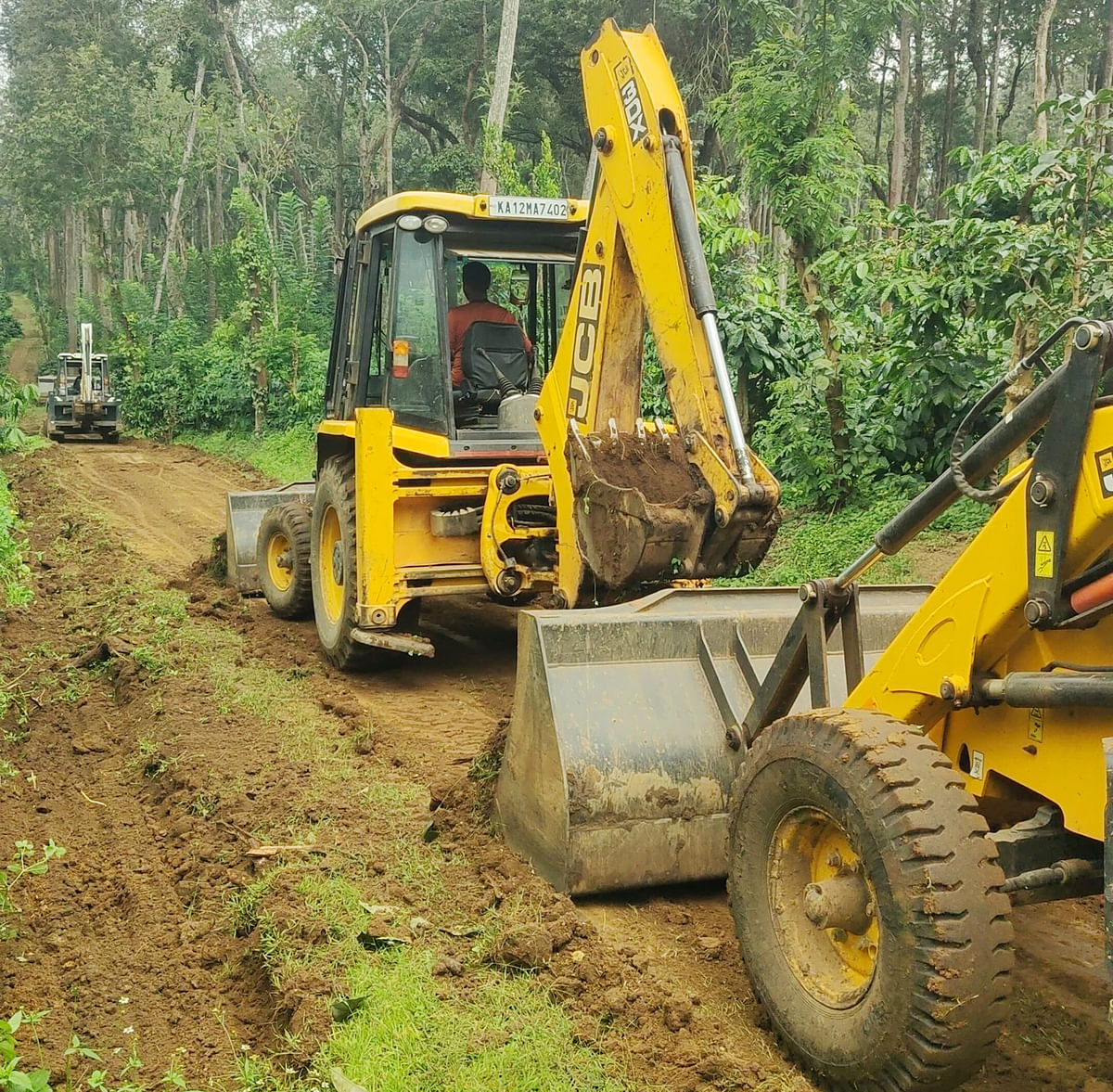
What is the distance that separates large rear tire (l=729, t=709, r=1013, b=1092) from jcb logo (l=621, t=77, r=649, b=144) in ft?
10.3

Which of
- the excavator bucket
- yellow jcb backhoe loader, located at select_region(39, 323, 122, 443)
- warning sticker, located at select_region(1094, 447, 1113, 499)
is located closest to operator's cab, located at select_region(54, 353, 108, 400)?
yellow jcb backhoe loader, located at select_region(39, 323, 122, 443)

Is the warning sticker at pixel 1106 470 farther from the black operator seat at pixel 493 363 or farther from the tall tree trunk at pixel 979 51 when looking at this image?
the tall tree trunk at pixel 979 51

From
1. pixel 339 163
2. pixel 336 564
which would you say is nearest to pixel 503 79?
pixel 336 564

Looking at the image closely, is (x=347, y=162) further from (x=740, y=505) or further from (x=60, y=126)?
(x=740, y=505)

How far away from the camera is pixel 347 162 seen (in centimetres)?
4034

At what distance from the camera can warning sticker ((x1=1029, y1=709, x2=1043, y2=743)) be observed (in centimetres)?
297

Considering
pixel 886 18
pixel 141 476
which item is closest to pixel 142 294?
pixel 141 476

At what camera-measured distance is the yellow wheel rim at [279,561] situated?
8797mm

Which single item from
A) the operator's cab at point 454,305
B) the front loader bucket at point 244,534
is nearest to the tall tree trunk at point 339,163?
the front loader bucket at point 244,534

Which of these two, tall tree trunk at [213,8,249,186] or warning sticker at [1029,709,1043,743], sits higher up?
A: tall tree trunk at [213,8,249,186]

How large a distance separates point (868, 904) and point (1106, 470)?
1250 millimetres

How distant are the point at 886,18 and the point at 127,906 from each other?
15.3 meters

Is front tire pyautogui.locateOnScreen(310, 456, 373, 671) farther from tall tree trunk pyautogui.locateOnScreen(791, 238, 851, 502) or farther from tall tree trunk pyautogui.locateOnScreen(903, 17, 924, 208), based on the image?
tall tree trunk pyautogui.locateOnScreen(903, 17, 924, 208)

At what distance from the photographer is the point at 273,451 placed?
21391 mm
